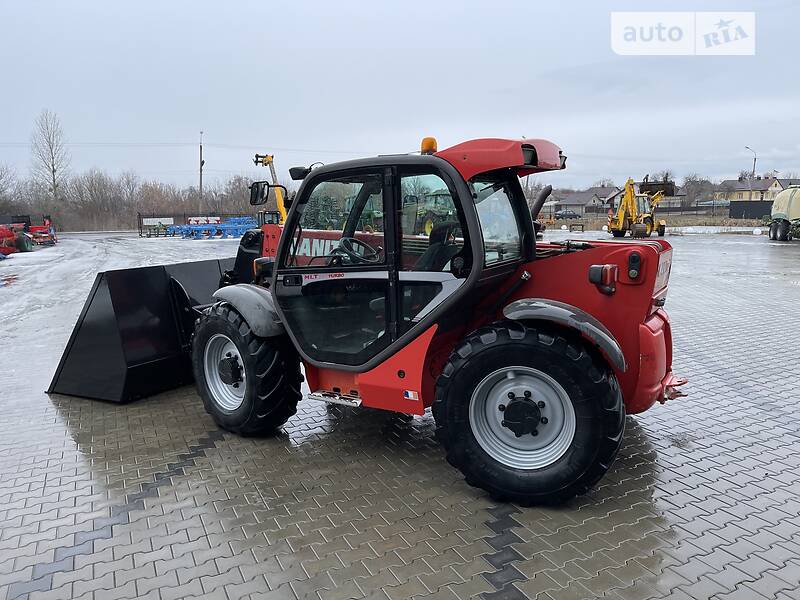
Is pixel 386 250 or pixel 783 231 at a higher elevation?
pixel 783 231

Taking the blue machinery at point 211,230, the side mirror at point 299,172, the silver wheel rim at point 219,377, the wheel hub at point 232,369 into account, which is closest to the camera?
the side mirror at point 299,172

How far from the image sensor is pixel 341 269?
4.06m

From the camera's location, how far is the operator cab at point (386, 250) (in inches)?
145

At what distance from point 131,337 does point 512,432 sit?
3.70 m

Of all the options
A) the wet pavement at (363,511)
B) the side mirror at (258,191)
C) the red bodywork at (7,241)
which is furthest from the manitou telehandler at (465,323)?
the red bodywork at (7,241)

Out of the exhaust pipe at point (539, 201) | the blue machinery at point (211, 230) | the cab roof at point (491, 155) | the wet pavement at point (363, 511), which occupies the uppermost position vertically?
the blue machinery at point (211, 230)

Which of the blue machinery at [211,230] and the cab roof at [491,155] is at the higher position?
the blue machinery at [211,230]

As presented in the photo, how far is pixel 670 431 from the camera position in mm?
4711

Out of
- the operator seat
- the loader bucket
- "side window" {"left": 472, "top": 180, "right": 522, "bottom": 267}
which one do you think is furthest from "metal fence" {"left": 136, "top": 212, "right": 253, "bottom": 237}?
the operator seat

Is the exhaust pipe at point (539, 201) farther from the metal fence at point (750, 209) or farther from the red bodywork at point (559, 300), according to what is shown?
the metal fence at point (750, 209)

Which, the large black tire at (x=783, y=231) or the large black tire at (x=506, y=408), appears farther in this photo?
A: the large black tire at (x=783, y=231)

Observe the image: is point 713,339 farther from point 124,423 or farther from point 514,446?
point 124,423

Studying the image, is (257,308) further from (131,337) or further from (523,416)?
(523,416)

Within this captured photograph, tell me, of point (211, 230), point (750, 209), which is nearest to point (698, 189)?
point (750, 209)
